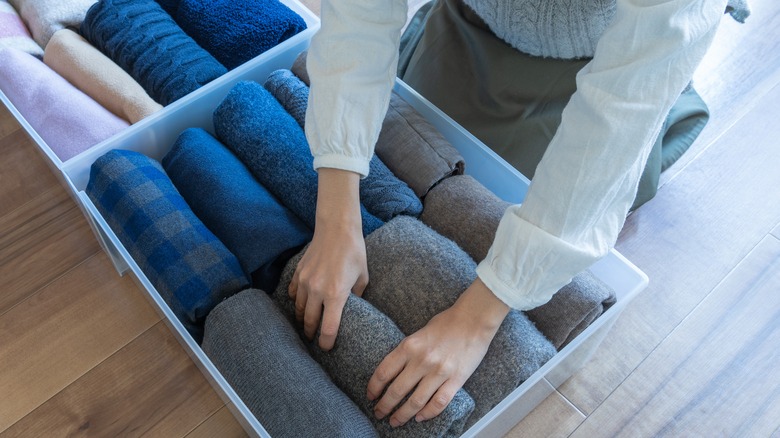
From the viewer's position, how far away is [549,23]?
884 millimetres

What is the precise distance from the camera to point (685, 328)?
1.12 meters

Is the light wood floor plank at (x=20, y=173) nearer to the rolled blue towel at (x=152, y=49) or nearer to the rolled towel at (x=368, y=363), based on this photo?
the rolled blue towel at (x=152, y=49)

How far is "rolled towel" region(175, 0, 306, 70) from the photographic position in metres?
1.09

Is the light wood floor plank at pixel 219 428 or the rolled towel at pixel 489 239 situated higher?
the rolled towel at pixel 489 239

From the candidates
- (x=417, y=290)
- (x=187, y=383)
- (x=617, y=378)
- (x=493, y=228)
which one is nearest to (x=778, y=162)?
(x=617, y=378)

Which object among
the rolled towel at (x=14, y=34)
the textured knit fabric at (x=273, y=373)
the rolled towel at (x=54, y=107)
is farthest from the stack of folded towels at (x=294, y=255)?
the rolled towel at (x=14, y=34)

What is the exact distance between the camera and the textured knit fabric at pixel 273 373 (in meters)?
0.75

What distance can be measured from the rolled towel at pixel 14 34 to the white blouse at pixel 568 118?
1.71 feet

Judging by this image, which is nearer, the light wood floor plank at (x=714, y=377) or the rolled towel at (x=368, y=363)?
the rolled towel at (x=368, y=363)

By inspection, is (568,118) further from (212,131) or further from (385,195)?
(212,131)

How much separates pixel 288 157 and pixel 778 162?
82cm

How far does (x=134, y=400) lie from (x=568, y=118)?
67cm

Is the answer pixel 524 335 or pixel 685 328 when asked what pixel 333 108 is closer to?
pixel 524 335

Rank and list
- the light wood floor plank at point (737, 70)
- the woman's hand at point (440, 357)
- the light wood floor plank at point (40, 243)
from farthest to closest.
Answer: the light wood floor plank at point (737, 70), the light wood floor plank at point (40, 243), the woman's hand at point (440, 357)
